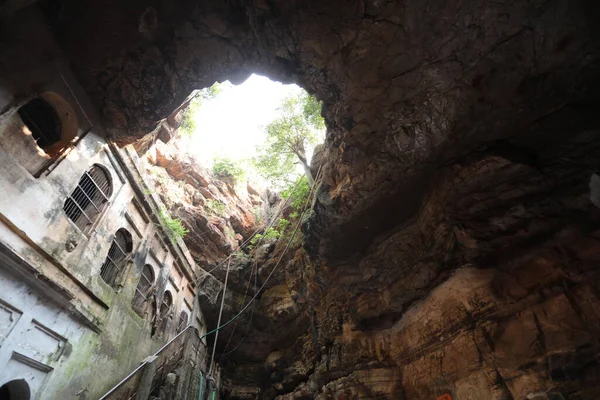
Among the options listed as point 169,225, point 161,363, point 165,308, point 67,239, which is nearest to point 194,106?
point 169,225

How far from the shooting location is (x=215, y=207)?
64.9 ft

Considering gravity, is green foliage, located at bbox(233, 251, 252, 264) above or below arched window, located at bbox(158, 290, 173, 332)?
above

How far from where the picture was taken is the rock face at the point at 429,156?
249 inches

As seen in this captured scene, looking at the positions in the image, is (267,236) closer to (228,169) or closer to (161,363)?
(228,169)

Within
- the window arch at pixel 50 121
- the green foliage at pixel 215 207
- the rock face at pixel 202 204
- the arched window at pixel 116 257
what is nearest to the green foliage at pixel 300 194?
the rock face at pixel 202 204

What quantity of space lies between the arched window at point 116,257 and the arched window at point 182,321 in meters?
4.81

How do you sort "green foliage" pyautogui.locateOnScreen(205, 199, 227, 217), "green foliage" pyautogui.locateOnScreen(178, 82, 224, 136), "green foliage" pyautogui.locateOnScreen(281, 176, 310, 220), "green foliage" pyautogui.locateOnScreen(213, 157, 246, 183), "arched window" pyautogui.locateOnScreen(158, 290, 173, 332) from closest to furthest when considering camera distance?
"arched window" pyautogui.locateOnScreen(158, 290, 173, 332)
"green foliage" pyautogui.locateOnScreen(281, 176, 310, 220)
"green foliage" pyautogui.locateOnScreen(178, 82, 224, 136)
"green foliage" pyautogui.locateOnScreen(205, 199, 227, 217)
"green foliage" pyautogui.locateOnScreen(213, 157, 246, 183)

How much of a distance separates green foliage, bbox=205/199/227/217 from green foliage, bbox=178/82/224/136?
453cm

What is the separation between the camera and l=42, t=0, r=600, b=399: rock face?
20.8 feet

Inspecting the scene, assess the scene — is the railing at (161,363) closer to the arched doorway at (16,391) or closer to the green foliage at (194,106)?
the arched doorway at (16,391)

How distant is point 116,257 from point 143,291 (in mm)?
2092

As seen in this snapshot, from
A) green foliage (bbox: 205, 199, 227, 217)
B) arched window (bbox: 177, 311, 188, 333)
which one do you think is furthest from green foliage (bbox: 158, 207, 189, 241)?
green foliage (bbox: 205, 199, 227, 217)

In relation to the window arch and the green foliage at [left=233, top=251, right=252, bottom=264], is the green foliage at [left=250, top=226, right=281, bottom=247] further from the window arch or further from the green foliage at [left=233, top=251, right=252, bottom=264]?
the window arch

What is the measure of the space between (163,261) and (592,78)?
48.9 feet
